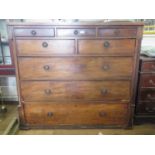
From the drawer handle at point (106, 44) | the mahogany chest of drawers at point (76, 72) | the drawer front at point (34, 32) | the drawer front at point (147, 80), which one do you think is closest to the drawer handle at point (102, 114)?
the mahogany chest of drawers at point (76, 72)

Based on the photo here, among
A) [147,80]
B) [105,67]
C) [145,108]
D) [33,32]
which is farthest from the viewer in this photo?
[145,108]

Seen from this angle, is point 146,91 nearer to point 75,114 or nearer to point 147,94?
point 147,94

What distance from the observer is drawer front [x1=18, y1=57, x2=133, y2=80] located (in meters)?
1.62

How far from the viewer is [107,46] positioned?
62.1 inches

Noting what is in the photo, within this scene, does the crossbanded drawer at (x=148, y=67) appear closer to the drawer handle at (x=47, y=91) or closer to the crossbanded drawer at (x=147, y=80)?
the crossbanded drawer at (x=147, y=80)

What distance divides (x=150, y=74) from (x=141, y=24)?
0.55 meters

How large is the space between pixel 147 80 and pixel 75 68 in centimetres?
80

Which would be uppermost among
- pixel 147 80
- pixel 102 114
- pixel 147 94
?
pixel 147 80

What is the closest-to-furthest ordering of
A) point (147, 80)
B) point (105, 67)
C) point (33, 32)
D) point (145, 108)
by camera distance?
point (33, 32) → point (105, 67) → point (147, 80) → point (145, 108)

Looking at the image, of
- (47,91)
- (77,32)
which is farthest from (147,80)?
(47,91)

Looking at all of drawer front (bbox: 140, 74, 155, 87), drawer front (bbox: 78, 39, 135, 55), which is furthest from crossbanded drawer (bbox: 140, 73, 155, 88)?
drawer front (bbox: 78, 39, 135, 55)

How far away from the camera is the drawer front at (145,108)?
1872mm
